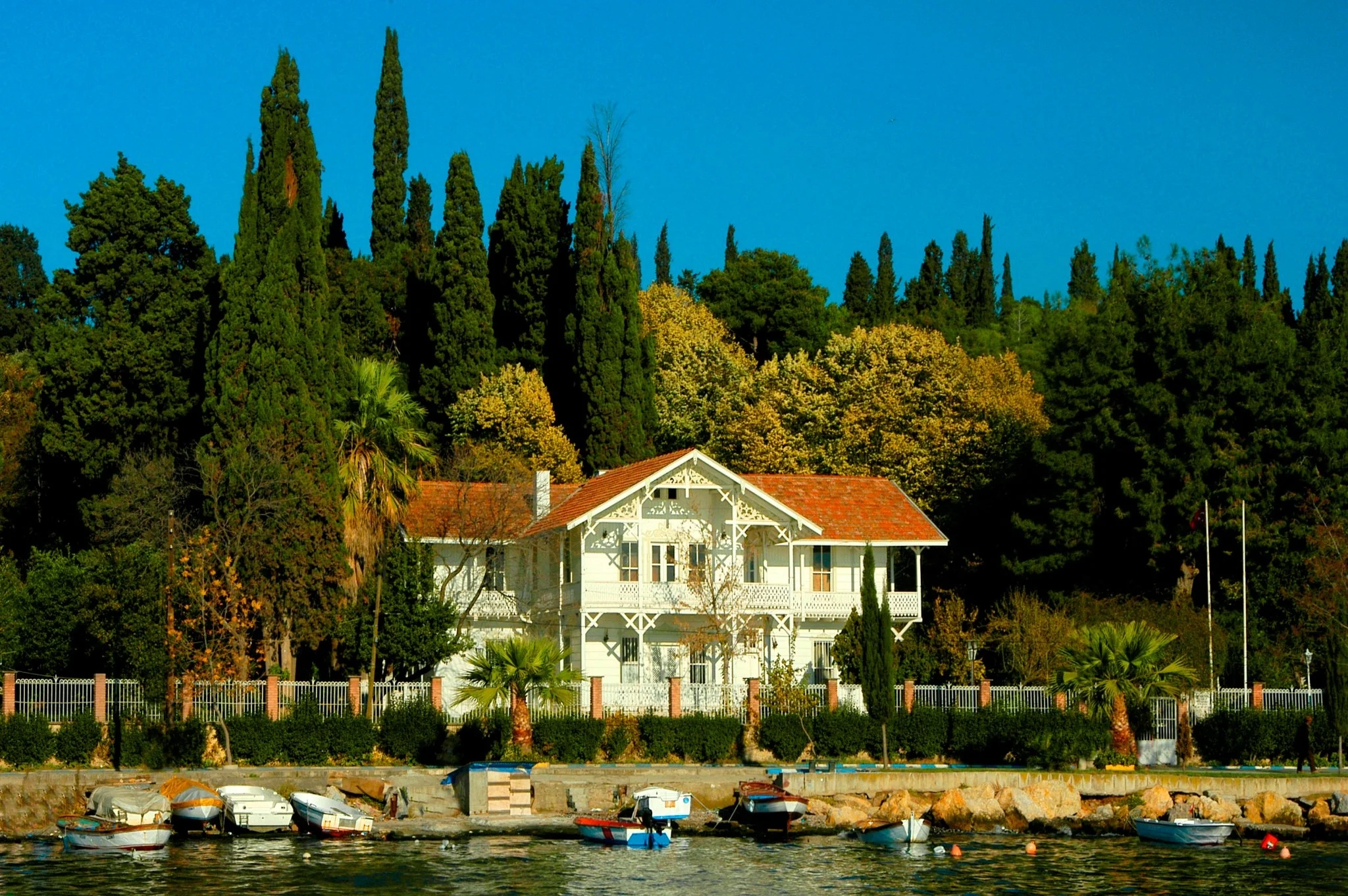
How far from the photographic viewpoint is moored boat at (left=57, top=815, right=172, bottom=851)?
3509 centimetres

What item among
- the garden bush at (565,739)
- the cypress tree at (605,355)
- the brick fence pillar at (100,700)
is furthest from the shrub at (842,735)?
the cypress tree at (605,355)

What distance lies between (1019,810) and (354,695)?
16665 mm

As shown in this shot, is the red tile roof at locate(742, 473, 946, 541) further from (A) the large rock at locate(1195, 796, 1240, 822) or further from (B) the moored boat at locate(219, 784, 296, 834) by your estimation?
(B) the moored boat at locate(219, 784, 296, 834)

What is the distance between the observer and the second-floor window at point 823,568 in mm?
53062

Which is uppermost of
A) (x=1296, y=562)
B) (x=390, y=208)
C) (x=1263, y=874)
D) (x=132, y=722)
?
(x=390, y=208)

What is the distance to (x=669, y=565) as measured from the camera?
51656mm

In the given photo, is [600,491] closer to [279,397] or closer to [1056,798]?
[279,397]

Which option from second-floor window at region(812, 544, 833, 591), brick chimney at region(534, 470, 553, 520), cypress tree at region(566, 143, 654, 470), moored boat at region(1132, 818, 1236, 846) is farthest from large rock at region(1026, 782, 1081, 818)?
cypress tree at region(566, 143, 654, 470)

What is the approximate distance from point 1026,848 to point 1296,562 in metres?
22.7

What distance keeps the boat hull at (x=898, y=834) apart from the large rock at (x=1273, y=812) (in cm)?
761

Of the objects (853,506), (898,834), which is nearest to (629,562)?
(853,506)

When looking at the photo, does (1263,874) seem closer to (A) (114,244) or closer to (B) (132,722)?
(B) (132,722)

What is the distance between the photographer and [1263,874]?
32438 millimetres

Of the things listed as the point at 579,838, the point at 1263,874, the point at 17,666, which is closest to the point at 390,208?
the point at 17,666
